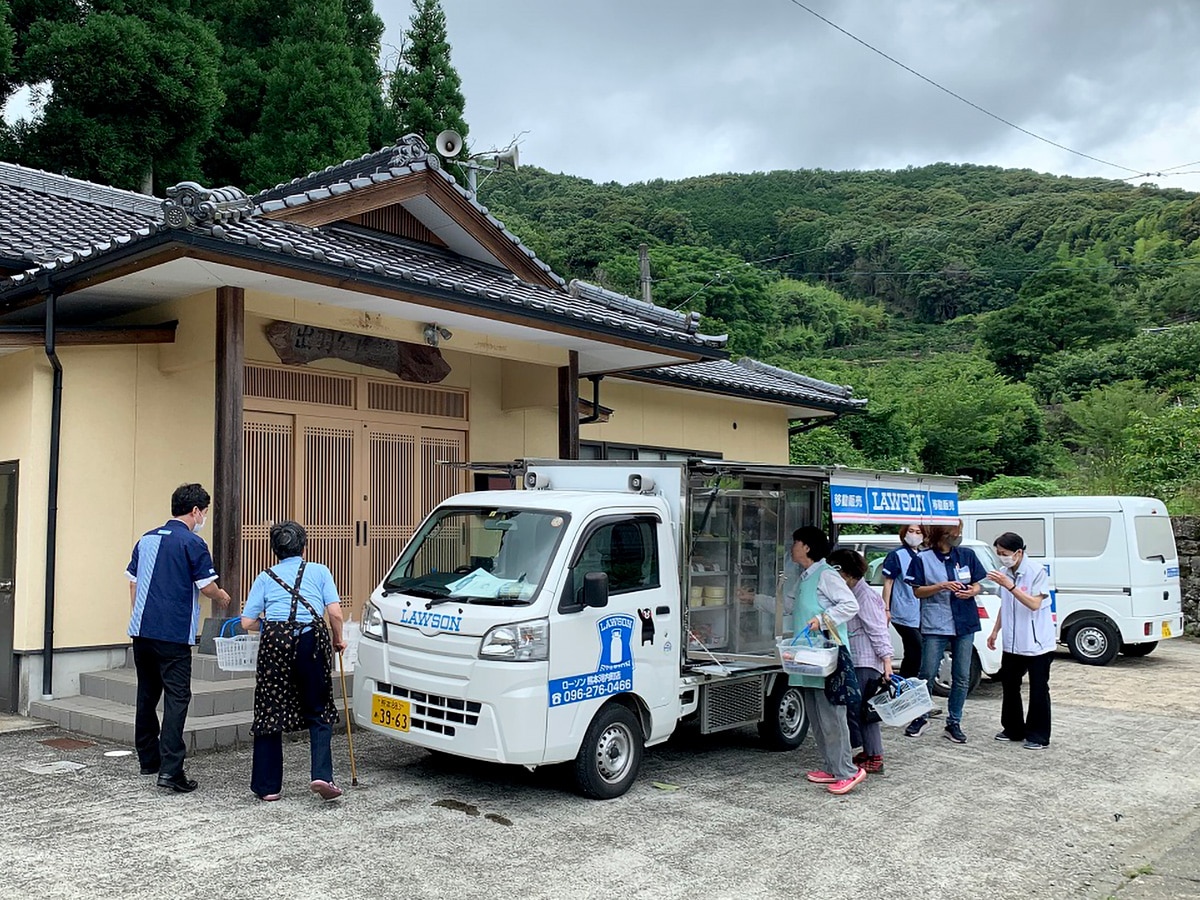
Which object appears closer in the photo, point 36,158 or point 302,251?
point 302,251

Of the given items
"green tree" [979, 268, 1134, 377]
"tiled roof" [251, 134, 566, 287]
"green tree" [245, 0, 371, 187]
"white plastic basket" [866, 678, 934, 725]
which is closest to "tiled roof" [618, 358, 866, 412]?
"tiled roof" [251, 134, 566, 287]

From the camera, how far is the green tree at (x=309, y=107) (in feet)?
83.0

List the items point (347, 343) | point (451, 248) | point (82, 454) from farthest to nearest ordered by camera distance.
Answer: point (451, 248) → point (347, 343) → point (82, 454)

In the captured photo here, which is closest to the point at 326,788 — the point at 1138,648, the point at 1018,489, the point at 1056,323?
the point at 1138,648

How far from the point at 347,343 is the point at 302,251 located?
7.89 feet

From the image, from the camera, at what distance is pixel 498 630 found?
230 inches

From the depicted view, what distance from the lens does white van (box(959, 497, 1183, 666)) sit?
13.0 metres

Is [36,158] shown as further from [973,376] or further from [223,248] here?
[973,376]

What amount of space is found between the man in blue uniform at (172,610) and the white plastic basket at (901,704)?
4455mm

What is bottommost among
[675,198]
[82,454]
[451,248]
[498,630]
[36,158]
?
[498,630]

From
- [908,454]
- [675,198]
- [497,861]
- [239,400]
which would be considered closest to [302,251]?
[239,400]

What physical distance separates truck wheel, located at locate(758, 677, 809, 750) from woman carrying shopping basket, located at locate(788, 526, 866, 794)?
2.91ft

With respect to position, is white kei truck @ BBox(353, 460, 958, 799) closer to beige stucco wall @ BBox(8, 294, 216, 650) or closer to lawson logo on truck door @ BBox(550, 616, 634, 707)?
lawson logo on truck door @ BBox(550, 616, 634, 707)

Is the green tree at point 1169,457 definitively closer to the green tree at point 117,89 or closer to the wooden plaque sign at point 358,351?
the wooden plaque sign at point 358,351
